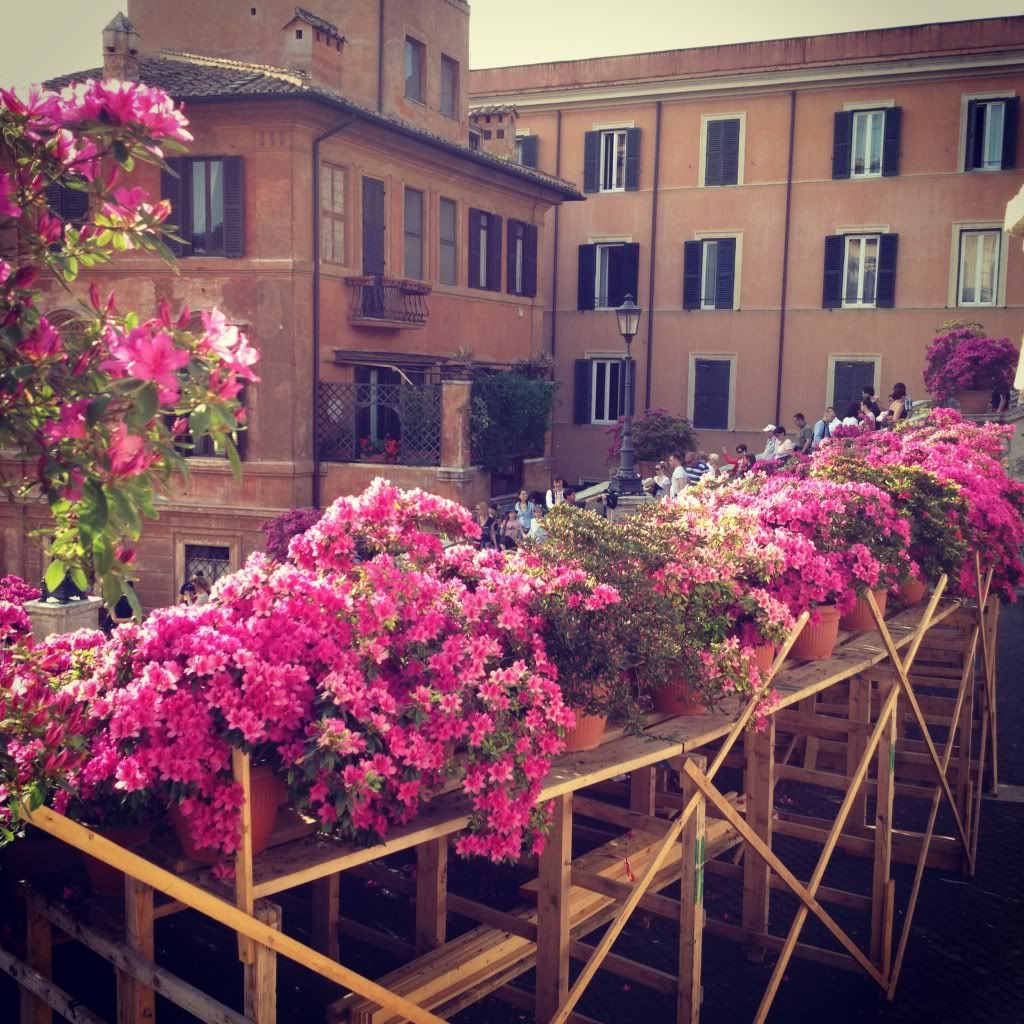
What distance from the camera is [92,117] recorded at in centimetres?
319

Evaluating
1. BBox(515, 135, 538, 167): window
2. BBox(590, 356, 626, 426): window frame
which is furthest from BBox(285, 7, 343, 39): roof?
BBox(590, 356, 626, 426): window frame

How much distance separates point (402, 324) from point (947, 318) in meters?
14.7

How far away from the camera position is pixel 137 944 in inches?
172

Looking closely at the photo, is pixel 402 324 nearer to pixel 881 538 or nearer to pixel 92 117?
pixel 881 538

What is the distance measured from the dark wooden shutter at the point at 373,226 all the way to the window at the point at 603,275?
10849 millimetres

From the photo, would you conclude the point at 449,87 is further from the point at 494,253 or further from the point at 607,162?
the point at 607,162

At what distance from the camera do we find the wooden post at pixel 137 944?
4305mm

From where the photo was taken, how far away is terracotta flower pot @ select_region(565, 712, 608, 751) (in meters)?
5.56

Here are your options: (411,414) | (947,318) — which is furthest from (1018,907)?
(947,318)

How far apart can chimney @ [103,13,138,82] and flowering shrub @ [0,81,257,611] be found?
66.4 ft

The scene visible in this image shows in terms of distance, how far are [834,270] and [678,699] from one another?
2636 centimetres

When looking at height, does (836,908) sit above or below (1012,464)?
below

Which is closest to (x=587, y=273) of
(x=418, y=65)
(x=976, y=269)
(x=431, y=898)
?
(x=418, y=65)

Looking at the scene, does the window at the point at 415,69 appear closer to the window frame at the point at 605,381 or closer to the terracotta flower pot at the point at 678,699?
the window frame at the point at 605,381
